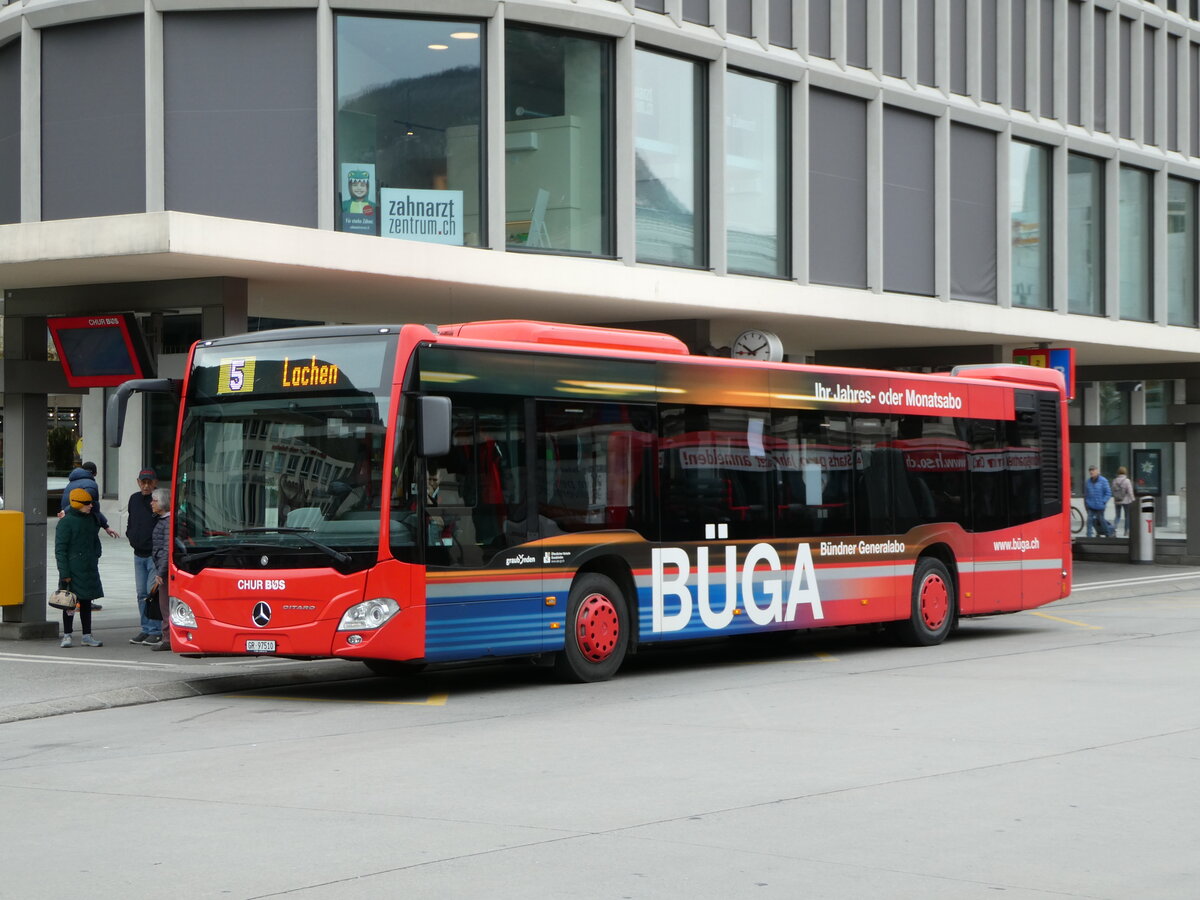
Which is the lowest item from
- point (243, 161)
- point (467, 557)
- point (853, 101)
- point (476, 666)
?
point (476, 666)

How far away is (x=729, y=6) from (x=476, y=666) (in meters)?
10.3

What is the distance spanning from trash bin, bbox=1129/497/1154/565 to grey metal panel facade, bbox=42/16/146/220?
2223 centimetres

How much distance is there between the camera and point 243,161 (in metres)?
17.9

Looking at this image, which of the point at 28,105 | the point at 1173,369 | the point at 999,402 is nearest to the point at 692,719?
the point at 999,402

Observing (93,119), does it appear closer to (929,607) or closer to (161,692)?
(161,692)

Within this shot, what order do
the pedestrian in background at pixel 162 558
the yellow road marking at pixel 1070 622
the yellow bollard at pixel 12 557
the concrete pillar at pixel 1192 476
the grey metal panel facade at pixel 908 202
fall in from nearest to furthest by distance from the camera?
the pedestrian in background at pixel 162 558 → the yellow bollard at pixel 12 557 → the yellow road marking at pixel 1070 622 → the grey metal panel facade at pixel 908 202 → the concrete pillar at pixel 1192 476

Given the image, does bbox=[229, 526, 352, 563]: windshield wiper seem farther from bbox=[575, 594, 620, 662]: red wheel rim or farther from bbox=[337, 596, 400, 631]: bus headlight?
bbox=[575, 594, 620, 662]: red wheel rim

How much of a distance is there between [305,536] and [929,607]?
788cm

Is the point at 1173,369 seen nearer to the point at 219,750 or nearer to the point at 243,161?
the point at 243,161

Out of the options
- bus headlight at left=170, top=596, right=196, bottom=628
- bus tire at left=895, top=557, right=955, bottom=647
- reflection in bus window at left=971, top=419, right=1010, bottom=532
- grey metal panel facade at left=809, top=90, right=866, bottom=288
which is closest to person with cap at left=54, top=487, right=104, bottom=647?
bus headlight at left=170, top=596, right=196, bottom=628

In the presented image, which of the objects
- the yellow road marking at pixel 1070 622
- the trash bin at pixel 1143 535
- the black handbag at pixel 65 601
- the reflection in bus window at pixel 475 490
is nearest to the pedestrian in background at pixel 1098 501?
the trash bin at pixel 1143 535

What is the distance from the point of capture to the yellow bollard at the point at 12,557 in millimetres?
17047

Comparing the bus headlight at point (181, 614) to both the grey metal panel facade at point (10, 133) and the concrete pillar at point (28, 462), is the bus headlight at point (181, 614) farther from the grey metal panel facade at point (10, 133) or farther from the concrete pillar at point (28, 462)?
the grey metal panel facade at point (10, 133)

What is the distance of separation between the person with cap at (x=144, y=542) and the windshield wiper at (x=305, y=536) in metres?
4.47
